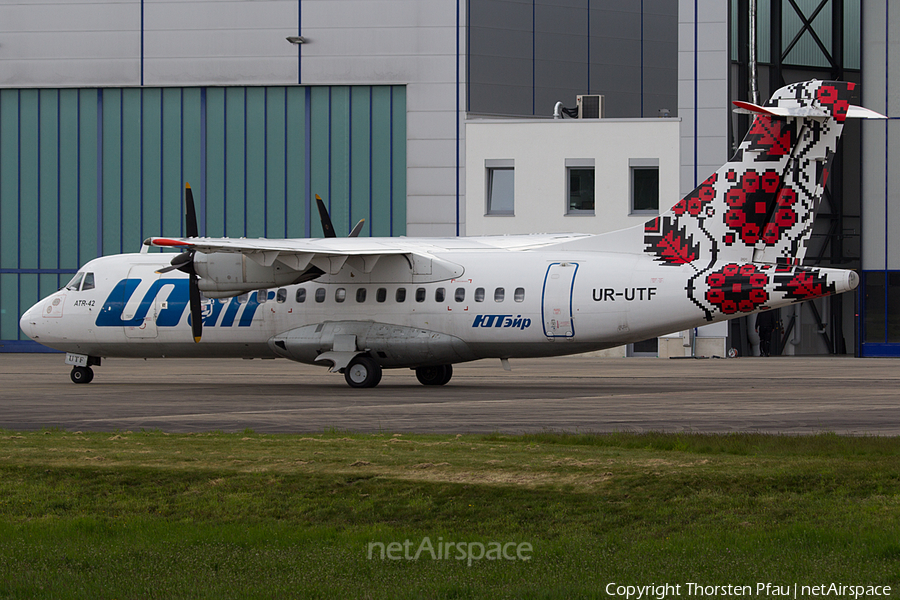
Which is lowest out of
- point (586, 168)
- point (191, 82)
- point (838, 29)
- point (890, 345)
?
point (890, 345)

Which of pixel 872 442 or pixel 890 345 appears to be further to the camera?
pixel 890 345

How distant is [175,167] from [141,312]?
24.4m

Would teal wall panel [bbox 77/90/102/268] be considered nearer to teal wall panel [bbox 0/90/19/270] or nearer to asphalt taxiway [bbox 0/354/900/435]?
teal wall panel [bbox 0/90/19/270]

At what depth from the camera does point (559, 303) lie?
24.0 metres

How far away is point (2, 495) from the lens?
31.8 ft

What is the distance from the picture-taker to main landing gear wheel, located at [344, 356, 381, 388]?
83.9 feet

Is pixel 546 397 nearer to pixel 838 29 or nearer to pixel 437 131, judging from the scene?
pixel 437 131

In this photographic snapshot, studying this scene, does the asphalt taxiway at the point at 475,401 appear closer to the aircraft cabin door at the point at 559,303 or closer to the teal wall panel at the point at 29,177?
the aircraft cabin door at the point at 559,303

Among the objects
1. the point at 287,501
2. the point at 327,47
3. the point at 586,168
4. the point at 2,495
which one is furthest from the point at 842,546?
the point at 327,47

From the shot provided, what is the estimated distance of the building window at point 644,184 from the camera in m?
46.9

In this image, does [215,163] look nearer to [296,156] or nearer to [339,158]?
[296,156]

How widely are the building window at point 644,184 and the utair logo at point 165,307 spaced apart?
2506 cm

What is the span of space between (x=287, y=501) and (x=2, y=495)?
284 centimetres

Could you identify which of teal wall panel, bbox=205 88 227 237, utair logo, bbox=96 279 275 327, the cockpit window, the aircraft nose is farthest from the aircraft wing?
teal wall panel, bbox=205 88 227 237
